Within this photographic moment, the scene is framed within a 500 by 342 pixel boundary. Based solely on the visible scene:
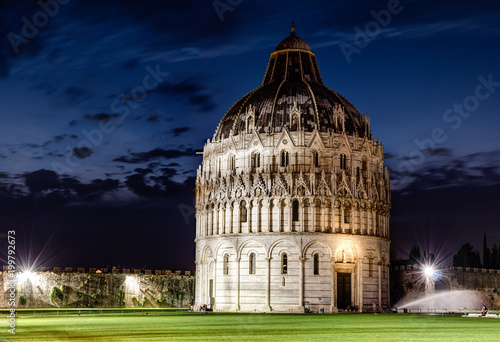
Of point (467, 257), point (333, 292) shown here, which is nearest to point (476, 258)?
point (467, 257)

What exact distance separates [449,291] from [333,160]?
27925 mm

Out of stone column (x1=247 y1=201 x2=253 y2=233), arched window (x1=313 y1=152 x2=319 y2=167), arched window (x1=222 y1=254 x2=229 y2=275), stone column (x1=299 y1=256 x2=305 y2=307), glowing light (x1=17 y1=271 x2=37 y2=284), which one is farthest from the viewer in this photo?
glowing light (x1=17 y1=271 x2=37 y2=284)

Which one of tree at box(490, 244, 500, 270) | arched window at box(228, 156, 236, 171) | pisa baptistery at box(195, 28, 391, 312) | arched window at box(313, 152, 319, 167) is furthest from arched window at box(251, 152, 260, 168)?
tree at box(490, 244, 500, 270)

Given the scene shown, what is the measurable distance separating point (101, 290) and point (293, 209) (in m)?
30.5

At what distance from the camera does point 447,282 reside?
99562mm

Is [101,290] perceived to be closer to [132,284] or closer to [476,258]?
[132,284]

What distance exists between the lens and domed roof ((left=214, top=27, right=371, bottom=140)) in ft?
285

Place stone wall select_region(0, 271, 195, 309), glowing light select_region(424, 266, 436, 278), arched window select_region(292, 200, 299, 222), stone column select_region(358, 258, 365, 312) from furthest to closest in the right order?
glowing light select_region(424, 266, 436, 278) → stone wall select_region(0, 271, 195, 309) → stone column select_region(358, 258, 365, 312) → arched window select_region(292, 200, 299, 222)

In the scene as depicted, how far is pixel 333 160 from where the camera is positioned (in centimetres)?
8538

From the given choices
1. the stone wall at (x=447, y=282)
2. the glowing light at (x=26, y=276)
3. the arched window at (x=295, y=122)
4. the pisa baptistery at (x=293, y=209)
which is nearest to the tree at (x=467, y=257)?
the stone wall at (x=447, y=282)

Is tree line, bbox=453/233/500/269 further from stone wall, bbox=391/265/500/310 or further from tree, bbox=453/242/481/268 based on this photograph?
stone wall, bbox=391/265/500/310

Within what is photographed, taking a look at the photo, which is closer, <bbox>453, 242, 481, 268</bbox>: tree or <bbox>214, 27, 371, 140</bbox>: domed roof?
<bbox>214, 27, 371, 140</bbox>: domed roof

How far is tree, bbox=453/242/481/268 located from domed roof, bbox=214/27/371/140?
50.2 meters

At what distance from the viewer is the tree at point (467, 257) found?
131m
